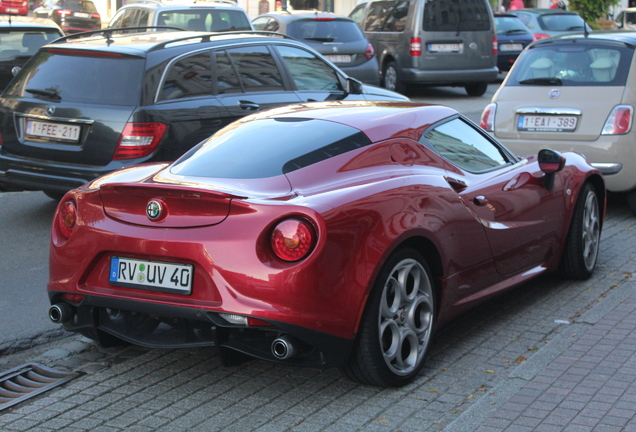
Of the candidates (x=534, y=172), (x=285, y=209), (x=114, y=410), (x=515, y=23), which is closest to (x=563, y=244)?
(x=534, y=172)

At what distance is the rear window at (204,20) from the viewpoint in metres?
14.2

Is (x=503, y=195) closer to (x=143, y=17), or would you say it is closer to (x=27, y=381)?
(x=27, y=381)

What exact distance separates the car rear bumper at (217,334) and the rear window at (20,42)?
8559 mm

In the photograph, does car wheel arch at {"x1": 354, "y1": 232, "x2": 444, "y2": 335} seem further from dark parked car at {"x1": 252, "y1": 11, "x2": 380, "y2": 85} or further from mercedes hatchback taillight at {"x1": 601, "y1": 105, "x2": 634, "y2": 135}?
dark parked car at {"x1": 252, "y1": 11, "x2": 380, "y2": 85}

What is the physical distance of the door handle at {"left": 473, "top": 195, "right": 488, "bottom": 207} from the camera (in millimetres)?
4859

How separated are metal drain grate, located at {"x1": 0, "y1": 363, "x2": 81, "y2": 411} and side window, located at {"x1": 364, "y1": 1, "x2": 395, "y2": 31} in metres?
15.0

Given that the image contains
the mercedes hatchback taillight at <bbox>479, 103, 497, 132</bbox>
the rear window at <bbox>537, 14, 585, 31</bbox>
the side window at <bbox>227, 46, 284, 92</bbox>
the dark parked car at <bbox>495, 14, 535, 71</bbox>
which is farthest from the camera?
the rear window at <bbox>537, 14, 585, 31</bbox>

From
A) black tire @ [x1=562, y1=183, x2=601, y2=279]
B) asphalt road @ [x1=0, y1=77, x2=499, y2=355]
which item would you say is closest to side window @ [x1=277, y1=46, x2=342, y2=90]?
asphalt road @ [x1=0, y1=77, x2=499, y2=355]

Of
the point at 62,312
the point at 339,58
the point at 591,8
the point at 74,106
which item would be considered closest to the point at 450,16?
the point at 339,58

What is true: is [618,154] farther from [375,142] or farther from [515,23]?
[515,23]

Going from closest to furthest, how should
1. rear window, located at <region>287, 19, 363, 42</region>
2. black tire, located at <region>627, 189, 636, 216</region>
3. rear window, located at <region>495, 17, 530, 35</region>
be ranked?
black tire, located at <region>627, 189, 636, 216</region> < rear window, located at <region>287, 19, 363, 42</region> < rear window, located at <region>495, 17, 530, 35</region>

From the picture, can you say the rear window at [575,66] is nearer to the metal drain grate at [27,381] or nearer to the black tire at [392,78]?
the metal drain grate at [27,381]

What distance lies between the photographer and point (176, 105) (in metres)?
7.40

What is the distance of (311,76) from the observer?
904cm
